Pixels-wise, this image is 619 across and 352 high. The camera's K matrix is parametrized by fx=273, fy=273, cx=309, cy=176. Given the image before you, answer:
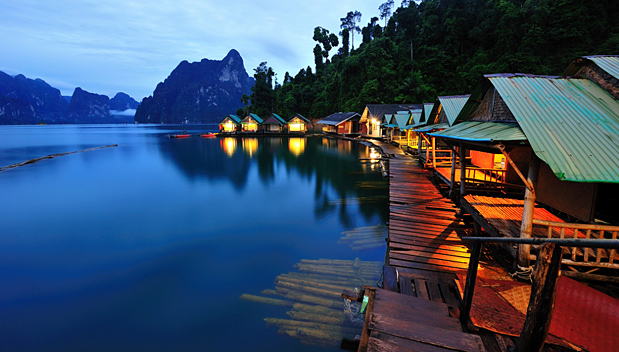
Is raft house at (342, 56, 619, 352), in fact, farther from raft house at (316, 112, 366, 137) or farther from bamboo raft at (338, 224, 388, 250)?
raft house at (316, 112, 366, 137)

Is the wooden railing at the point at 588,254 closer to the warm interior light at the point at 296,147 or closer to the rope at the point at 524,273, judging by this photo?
the rope at the point at 524,273

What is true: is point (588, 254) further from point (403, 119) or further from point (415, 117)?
point (403, 119)

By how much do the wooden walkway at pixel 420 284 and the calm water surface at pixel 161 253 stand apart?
235 cm

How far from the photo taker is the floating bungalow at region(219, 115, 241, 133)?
78.6 meters

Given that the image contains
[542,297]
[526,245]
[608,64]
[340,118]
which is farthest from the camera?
[340,118]

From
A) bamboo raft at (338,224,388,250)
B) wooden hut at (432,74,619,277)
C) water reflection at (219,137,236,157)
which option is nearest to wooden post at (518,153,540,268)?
wooden hut at (432,74,619,277)

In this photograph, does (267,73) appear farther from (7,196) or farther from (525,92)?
(525,92)

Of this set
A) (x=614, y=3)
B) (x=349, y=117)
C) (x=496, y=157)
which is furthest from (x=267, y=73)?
(x=496, y=157)

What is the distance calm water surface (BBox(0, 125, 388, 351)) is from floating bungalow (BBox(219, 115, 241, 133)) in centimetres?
5569

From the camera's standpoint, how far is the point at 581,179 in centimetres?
479

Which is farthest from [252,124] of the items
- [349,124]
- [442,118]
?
[442,118]

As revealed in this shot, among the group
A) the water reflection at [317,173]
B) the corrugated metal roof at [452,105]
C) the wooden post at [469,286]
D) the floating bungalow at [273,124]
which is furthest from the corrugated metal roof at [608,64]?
the floating bungalow at [273,124]

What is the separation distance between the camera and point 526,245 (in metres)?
5.95

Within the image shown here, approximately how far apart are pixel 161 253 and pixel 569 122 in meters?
13.8
